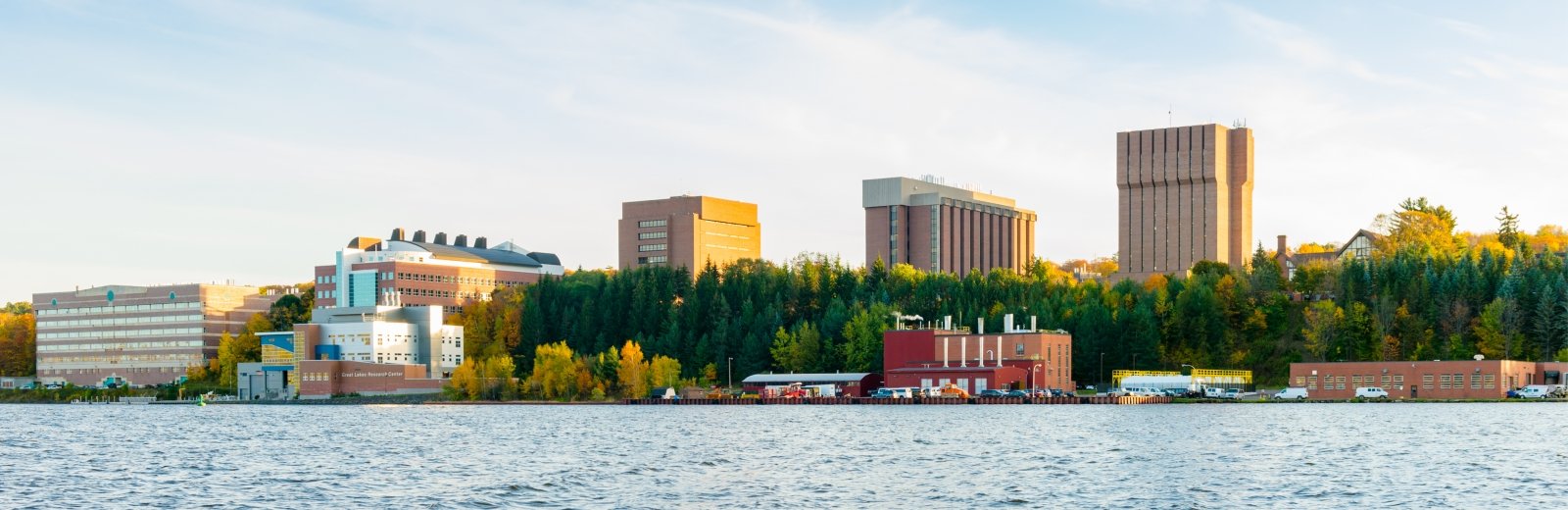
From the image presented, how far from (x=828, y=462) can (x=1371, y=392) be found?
280 feet

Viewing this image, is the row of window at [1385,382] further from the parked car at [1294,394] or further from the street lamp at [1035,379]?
the street lamp at [1035,379]

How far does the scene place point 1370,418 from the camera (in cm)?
10719

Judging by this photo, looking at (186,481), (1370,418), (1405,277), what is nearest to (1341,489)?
(186,481)

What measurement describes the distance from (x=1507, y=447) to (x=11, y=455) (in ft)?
223

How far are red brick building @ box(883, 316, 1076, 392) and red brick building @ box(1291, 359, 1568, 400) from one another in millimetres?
19893

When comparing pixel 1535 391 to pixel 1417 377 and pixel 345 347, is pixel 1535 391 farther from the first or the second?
pixel 345 347

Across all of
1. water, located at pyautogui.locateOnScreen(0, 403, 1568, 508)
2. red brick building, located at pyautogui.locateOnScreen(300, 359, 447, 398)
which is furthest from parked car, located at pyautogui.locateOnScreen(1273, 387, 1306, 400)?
red brick building, located at pyautogui.locateOnScreen(300, 359, 447, 398)

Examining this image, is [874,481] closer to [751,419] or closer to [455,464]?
[455,464]

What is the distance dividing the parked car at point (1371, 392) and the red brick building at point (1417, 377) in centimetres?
51

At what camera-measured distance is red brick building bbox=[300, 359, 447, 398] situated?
187 m

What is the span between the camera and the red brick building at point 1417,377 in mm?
140625

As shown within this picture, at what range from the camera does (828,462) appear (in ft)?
234

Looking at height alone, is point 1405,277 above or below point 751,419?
above

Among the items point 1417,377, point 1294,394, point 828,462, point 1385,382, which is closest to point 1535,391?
point 1417,377
